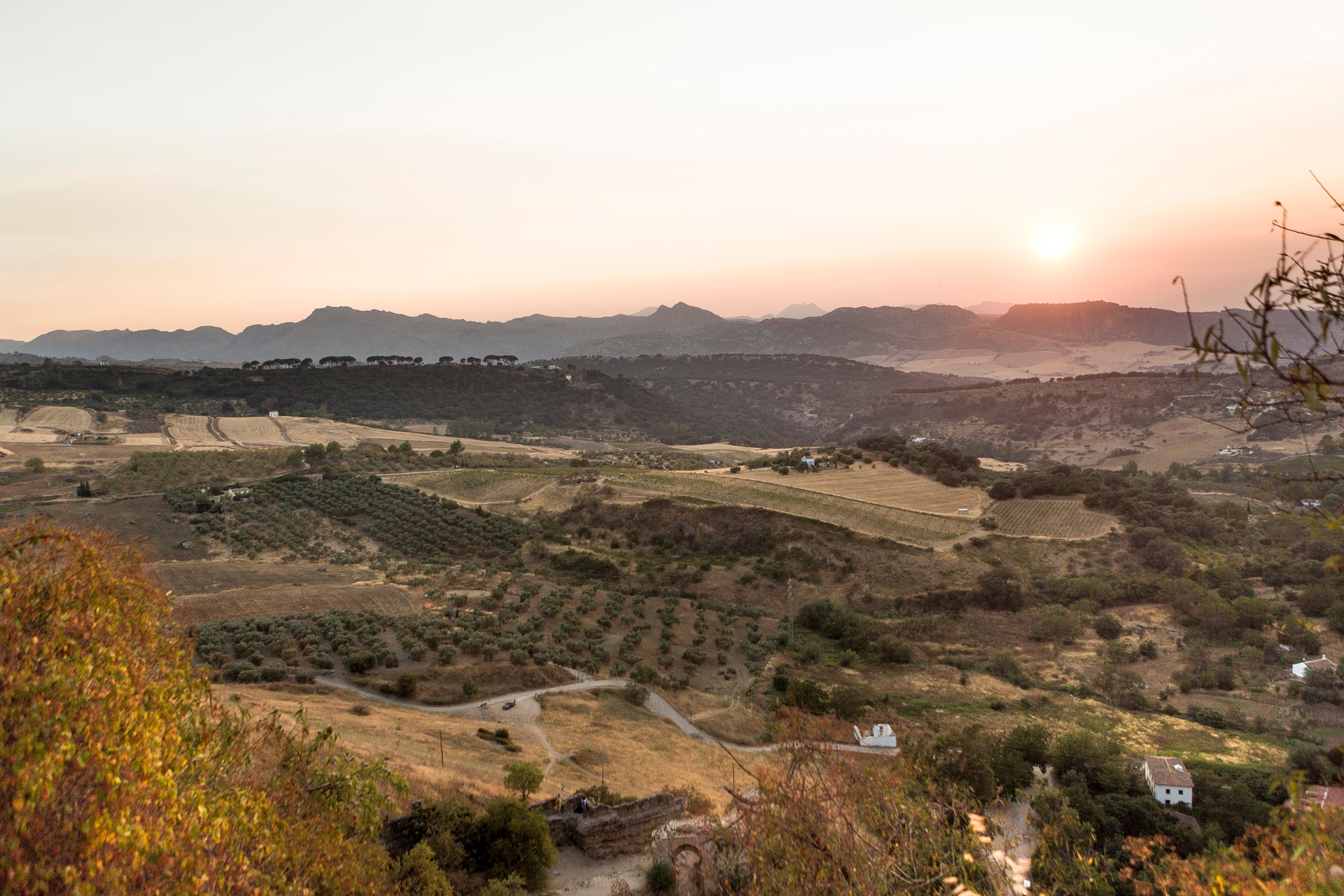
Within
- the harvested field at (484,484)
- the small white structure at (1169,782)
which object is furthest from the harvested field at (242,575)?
the small white structure at (1169,782)

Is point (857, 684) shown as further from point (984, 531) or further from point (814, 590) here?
point (984, 531)

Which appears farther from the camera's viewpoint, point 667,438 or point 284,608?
point 667,438

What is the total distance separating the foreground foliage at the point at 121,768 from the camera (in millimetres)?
5578

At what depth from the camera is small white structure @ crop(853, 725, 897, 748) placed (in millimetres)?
25703

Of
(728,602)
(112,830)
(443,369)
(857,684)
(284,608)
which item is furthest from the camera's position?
(443,369)

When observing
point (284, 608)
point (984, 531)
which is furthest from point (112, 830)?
point (984, 531)

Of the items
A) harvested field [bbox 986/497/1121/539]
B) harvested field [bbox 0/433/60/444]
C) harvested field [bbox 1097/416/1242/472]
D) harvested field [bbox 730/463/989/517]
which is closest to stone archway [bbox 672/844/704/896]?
harvested field [bbox 986/497/1121/539]

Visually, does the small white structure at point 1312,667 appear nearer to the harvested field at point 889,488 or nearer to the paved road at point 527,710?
the paved road at point 527,710

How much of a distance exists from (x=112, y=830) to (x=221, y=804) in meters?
1.60

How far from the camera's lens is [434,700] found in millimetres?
27609

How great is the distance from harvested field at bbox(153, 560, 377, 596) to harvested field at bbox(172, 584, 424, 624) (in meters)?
1.45

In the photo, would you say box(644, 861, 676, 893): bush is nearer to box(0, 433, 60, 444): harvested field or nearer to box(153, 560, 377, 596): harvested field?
box(153, 560, 377, 596): harvested field

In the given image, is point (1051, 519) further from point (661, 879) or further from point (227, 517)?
point (227, 517)

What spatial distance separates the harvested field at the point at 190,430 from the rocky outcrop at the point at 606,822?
8792cm
